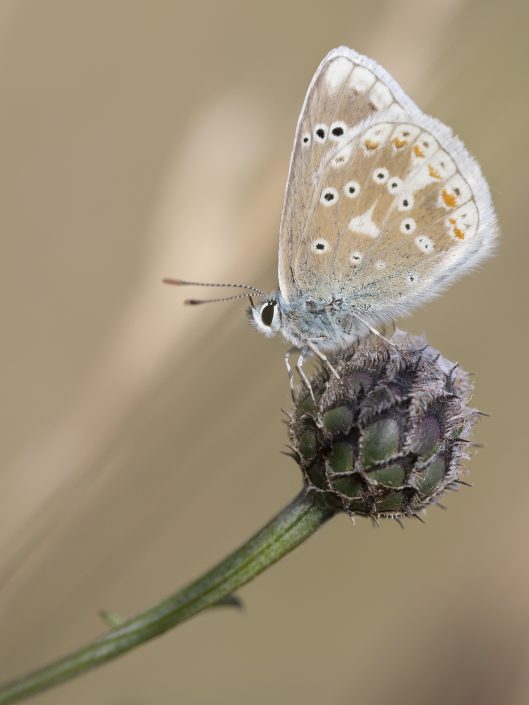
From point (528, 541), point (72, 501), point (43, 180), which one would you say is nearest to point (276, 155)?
point (43, 180)

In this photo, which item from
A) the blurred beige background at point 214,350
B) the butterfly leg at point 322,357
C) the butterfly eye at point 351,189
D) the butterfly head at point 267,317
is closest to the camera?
the butterfly leg at point 322,357

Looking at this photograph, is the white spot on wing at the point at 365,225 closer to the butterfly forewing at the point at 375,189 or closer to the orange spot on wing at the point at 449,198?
the butterfly forewing at the point at 375,189

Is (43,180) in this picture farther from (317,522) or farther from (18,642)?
(317,522)

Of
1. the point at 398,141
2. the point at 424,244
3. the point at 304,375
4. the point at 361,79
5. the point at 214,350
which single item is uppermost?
the point at 361,79

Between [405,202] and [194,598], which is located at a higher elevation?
[405,202]

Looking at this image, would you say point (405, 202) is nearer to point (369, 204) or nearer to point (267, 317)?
point (369, 204)

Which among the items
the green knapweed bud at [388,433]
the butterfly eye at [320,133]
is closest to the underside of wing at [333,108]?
the butterfly eye at [320,133]

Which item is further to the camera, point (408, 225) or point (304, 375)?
point (408, 225)

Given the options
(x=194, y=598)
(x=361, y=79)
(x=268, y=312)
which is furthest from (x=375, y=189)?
(x=194, y=598)
